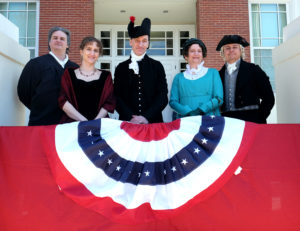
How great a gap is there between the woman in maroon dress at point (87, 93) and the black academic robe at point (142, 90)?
187mm

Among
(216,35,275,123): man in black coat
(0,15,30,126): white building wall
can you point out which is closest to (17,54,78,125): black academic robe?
(0,15,30,126): white building wall

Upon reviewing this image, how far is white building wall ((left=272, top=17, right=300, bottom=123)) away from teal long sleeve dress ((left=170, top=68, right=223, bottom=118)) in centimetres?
107

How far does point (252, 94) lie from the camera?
368cm

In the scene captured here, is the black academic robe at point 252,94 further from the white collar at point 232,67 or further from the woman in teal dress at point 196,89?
the woman in teal dress at point 196,89

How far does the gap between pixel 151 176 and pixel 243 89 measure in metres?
1.72

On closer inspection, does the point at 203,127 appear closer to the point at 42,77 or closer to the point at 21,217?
the point at 21,217

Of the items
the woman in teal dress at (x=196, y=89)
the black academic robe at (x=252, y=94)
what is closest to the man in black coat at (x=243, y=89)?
the black academic robe at (x=252, y=94)

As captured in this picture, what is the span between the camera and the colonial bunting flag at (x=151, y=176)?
8.16 feet

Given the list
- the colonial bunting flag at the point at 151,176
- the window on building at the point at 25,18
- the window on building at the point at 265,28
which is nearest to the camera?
the colonial bunting flag at the point at 151,176

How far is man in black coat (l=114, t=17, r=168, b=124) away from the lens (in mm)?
3412

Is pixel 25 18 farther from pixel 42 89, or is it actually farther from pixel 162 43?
pixel 42 89

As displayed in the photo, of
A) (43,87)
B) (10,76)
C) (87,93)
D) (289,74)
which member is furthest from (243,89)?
(10,76)

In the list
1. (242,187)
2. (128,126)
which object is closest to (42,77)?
(128,126)

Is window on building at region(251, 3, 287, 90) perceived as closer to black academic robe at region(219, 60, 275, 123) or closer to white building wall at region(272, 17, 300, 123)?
white building wall at region(272, 17, 300, 123)
